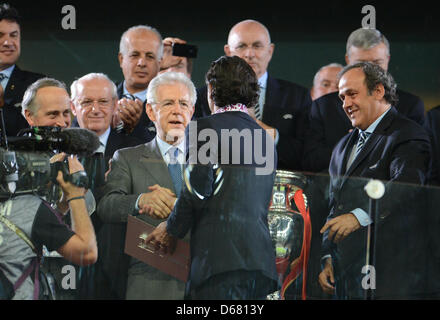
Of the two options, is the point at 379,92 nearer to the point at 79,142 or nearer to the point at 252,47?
the point at 252,47

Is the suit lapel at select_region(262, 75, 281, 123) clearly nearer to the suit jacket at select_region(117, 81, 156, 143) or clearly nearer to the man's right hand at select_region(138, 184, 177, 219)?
the suit jacket at select_region(117, 81, 156, 143)

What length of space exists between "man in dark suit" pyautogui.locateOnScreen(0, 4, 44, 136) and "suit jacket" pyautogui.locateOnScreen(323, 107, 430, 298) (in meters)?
1.82

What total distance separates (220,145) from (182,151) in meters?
0.38

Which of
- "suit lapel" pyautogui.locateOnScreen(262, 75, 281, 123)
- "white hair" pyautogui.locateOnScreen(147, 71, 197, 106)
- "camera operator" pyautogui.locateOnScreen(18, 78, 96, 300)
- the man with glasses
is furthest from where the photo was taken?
"suit lapel" pyautogui.locateOnScreen(262, 75, 281, 123)

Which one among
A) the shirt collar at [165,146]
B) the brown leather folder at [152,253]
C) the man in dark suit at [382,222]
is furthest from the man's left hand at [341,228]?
the shirt collar at [165,146]

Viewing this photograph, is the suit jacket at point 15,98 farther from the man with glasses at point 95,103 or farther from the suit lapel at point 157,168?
the suit lapel at point 157,168

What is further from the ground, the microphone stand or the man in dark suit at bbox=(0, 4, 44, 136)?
the man in dark suit at bbox=(0, 4, 44, 136)

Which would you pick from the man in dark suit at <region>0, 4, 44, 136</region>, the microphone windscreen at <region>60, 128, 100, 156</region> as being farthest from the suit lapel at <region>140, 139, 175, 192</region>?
the man in dark suit at <region>0, 4, 44, 136</region>

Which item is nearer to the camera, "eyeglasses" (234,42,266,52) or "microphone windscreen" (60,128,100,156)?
"microphone windscreen" (60,128,100,156)

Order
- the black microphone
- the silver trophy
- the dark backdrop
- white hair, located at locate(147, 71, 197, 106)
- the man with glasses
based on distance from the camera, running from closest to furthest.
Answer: the silver trophy → the black microphone → white hair, located at locate(147, 71, 197, 106) → the man with glasses → the dark backdrop

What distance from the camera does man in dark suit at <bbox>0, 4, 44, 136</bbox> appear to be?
13.5ft

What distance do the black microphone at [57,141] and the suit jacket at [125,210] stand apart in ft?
0.47

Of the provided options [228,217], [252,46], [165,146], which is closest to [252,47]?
[252,46]

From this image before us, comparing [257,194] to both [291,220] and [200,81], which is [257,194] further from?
[200,81]
